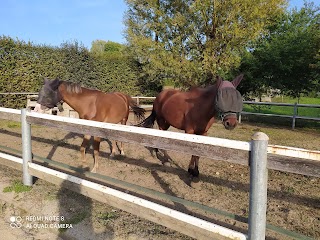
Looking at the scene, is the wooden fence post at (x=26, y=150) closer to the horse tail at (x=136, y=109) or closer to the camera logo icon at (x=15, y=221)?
the camera logo icon at (x=15, y=221)

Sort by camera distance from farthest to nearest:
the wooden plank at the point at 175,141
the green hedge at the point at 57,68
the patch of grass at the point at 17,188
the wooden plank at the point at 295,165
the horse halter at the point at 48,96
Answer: the green hedge at the point at 57,68 < the horse halter at the point at 48,96 < the patch of grass at the point at 17,188 < the wooden plank at the point at 175,141 < the wooden plank at the point at 295,165

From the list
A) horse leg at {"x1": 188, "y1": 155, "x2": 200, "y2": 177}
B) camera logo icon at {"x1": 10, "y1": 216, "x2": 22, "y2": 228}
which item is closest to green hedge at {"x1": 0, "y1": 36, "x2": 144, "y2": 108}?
camera logo icon at {"x1": 10, "y1": 216, "x2": 22, "y2": 228}

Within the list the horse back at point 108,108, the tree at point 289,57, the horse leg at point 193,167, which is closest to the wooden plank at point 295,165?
the horse leg at point 193,167

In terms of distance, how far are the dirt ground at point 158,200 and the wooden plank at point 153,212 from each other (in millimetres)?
261

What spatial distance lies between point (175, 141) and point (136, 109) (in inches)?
195

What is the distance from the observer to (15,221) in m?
3.09

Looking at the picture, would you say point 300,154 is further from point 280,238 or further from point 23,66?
point 23,66

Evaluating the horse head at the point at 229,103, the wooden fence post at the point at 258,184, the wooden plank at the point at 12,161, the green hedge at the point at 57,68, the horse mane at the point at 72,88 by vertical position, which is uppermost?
the green hedge at the point at 57,68

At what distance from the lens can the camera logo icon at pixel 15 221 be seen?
9.81 feet

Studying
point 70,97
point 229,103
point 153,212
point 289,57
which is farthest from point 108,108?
point 289,57

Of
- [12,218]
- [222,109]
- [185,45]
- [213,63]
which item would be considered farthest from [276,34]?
[12,218]

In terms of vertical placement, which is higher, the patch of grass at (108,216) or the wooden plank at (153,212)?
the wooden plank at (153,212)

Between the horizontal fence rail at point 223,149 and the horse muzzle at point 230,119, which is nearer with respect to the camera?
the horizontal fence rail at point 223,149

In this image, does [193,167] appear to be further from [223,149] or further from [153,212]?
[223,149]
